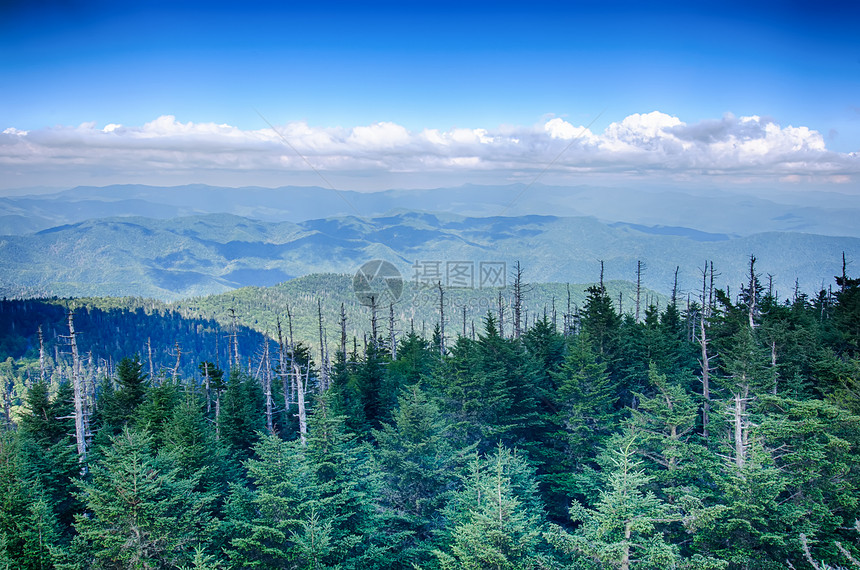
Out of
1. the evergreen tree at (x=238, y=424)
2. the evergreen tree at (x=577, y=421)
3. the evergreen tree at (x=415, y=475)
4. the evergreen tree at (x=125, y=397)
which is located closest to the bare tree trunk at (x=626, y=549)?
the evergreen tree at (x=415, y=475)

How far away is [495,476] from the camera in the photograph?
1880 cm

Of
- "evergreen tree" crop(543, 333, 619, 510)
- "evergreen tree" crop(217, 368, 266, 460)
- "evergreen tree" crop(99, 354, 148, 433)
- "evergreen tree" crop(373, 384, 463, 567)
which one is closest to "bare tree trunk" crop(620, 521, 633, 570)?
"evergreen tree" crop(373, 384, 463, 567)

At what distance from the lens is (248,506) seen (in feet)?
60.1

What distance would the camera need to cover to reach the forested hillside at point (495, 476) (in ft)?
52.1

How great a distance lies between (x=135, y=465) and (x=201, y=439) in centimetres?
807

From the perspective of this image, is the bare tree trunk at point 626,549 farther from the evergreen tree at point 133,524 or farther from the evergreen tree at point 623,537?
the evergreen tree at point 133,524

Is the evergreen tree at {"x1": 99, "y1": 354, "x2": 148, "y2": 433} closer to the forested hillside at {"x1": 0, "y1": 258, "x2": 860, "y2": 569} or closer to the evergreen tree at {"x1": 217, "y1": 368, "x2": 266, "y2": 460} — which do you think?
the forested hillside at {"x1": 0, "y1": 258, "x2": 860, "y2": 569}

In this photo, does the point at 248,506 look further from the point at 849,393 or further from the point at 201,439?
the point at 849,393

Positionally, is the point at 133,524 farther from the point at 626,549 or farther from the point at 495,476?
the point at 626,549

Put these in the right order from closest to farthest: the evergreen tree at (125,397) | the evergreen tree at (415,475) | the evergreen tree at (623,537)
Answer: the evergreen tree at (623,537)
the evergreen tree at (415,475)
the evergreen tree at (125,397)

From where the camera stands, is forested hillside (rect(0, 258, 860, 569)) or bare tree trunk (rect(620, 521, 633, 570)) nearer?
bare tree trunk (rect(620, 521, 633, 570))

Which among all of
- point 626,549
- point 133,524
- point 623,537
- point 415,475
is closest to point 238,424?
point 415,475

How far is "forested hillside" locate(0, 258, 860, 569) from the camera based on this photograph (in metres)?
15.9

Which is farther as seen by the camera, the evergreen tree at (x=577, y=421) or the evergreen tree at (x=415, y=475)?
the evergreen tree at (x=577, y=421)
